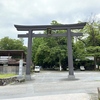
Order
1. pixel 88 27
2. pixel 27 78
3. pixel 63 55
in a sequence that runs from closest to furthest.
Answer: pixel 27 78
pixel 63 55
pixel 88 27

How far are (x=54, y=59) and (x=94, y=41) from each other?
1180 centimetres

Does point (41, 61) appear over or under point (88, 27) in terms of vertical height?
under

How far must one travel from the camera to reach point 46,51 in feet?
147

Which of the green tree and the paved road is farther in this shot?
the green tree

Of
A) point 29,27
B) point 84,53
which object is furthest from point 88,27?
point 29,27

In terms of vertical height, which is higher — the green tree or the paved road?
the green tree

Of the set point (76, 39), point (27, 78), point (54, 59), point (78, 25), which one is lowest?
point (27, 78)

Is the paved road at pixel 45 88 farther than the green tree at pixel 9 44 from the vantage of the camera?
No

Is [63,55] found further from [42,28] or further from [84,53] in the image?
[42,28]

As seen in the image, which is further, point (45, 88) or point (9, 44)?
point (9, 44)

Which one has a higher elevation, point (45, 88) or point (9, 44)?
point (9, 44)

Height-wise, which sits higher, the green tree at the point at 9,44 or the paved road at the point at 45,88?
the green tree at the point at 9,44

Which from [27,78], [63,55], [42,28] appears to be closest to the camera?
[27,78]

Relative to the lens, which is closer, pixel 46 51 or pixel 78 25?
pixel 78 25
